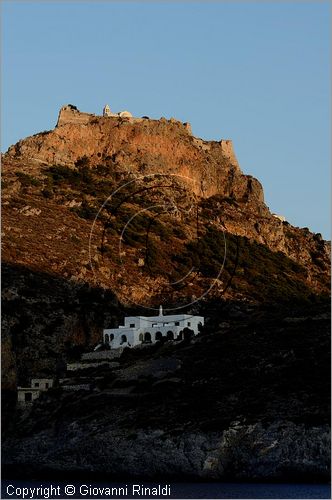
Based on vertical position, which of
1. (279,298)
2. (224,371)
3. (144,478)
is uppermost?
(279,298)

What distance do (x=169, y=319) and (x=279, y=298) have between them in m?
21.5

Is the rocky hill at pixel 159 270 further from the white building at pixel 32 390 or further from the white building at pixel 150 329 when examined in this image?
the white building at pixel 150 329

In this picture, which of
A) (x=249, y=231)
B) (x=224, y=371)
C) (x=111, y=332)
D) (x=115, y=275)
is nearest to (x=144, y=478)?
(x=224, y=371)

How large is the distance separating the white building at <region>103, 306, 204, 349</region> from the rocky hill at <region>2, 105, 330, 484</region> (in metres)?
1.77

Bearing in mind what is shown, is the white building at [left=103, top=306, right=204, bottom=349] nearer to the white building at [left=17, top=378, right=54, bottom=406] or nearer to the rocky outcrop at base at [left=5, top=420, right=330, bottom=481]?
the white building at [left=17, top=378, right=54, bottom=406]

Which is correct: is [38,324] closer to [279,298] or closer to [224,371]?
[224,371]

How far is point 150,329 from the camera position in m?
104

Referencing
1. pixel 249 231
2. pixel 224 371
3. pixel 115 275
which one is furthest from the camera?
pixel 249 231

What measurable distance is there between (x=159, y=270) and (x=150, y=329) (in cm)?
1824

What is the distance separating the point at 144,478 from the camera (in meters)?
79.4

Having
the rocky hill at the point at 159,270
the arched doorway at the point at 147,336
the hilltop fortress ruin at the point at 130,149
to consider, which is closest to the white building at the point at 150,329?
the arched doorway at the point at 147,336

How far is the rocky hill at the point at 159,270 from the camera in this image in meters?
86.8

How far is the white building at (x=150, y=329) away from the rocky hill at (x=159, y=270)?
69.9 inches

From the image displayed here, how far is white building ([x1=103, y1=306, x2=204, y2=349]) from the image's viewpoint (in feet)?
335
